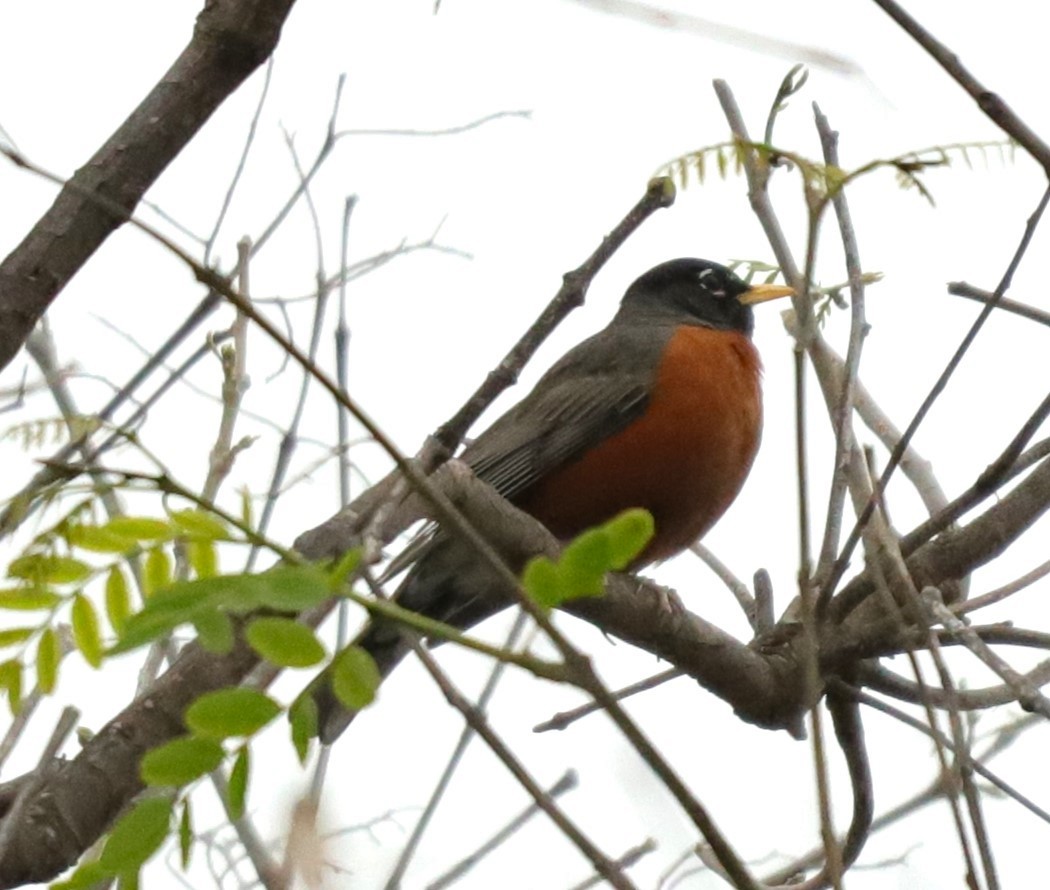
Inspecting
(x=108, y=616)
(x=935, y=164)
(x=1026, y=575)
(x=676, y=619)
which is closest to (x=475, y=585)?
(x=676, y=619)

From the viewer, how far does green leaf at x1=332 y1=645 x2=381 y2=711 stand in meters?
1.60

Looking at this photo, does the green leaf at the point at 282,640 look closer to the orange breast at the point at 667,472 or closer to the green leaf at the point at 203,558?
the green leaf at the point at 203,558

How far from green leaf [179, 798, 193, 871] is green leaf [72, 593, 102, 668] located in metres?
0.21

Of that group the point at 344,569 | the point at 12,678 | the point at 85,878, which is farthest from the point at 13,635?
the point at 344,569

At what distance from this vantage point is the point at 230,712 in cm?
156

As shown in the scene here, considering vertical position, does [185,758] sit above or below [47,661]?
below

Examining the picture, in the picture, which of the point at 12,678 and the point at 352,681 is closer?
the point at 352,681

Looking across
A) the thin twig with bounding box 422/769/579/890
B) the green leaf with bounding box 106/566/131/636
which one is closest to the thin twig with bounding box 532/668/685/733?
the thin twig with bounding box 422/769/579/890

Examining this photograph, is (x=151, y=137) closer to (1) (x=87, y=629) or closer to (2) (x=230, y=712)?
(1) (x=87, y=629)

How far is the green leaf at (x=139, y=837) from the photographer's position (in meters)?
1.60

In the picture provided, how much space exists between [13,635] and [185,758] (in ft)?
1.11

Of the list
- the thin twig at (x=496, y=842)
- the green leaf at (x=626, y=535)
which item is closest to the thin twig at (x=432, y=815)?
the thin twig at (x=496, y=842)

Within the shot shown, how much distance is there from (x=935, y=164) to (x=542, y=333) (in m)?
1.62

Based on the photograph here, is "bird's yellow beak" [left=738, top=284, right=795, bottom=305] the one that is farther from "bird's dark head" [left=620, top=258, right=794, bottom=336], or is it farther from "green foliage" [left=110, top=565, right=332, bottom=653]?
"green foliage" [left=110, top=565, right=332, bottom=653]
